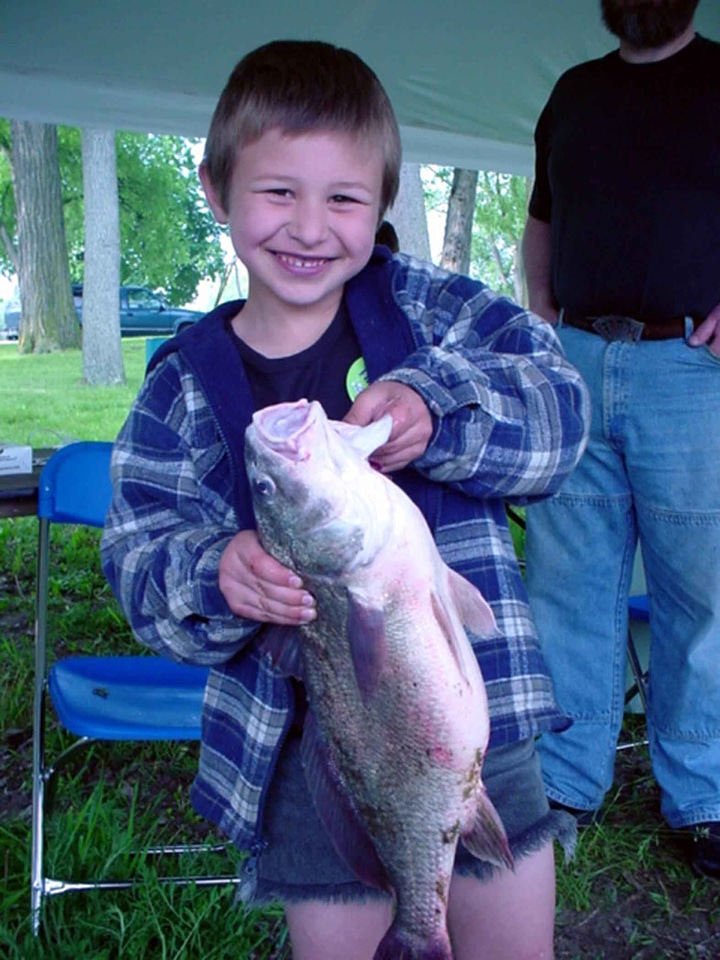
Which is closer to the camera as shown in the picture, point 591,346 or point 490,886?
point 490,886

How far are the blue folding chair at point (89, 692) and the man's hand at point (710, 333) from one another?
76.9 inches

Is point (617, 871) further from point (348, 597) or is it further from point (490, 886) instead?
point (348, 597)

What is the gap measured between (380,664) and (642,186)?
2.58m

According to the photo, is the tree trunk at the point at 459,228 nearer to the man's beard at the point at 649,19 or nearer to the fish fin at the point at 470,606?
the man's beard at the point at 649,19

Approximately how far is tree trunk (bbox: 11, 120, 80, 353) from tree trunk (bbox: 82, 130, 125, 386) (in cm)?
346

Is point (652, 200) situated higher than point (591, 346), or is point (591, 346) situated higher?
point (652, 200)

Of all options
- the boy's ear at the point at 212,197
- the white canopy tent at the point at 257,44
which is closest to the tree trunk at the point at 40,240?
the white canopy tent at the point at 257,44

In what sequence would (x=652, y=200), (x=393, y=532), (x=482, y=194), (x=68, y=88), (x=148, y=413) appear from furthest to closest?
(x=482, y=194) → (x=68, y=88) → (x=652, y=200) → (x=148, y=413) → (x=393, y=532)

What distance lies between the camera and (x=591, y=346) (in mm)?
3535

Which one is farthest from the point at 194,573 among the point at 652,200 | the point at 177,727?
the point at 652,200

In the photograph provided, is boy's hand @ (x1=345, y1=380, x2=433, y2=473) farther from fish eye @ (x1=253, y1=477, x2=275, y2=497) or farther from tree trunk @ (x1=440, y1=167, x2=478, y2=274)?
tree trunk @ (x1=440, y1=167, x2=478, y2=274)

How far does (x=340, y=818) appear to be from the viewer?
1.61 meters

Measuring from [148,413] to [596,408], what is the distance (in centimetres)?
207

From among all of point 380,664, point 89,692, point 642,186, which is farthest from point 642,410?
point 380,664
